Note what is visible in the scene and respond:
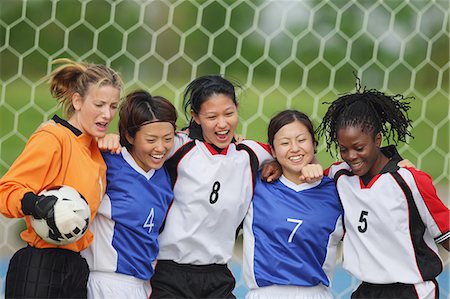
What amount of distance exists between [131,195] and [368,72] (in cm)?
302

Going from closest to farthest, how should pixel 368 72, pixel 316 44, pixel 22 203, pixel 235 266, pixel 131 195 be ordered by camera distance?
pixel 22 203
pixel 131 195
pixel 235 266
pixel 368 72
pixel 316 44

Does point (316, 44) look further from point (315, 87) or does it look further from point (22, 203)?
point (22, 203)

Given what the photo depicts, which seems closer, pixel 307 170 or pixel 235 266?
pixel 307 170

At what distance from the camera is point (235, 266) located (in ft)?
13.0

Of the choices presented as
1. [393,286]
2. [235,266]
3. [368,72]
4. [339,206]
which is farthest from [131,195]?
[368,72]

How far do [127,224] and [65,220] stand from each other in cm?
28

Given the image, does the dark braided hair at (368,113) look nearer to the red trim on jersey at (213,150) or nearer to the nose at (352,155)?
the nose at (352,155)

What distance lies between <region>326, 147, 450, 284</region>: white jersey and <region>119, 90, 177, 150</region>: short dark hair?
2.06ft

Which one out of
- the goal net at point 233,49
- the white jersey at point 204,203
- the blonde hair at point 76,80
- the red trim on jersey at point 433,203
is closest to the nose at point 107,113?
the blonde hair at point 76,80

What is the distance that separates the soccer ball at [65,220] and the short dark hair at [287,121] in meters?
0.66

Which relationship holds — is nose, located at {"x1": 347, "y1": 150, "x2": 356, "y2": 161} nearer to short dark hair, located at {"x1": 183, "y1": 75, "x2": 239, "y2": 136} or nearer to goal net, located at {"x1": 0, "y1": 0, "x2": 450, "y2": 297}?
short dark hair, located at {"x1": 183, "y1": 75, "x2": 239, "y2": 136}

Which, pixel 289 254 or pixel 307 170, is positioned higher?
pixel 307 170

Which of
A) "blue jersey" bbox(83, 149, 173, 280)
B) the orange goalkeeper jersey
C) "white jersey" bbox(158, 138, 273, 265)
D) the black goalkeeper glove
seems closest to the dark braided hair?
"white jersey" bbox(158, 138, 273, 265)

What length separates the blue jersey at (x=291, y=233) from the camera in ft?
6.79
